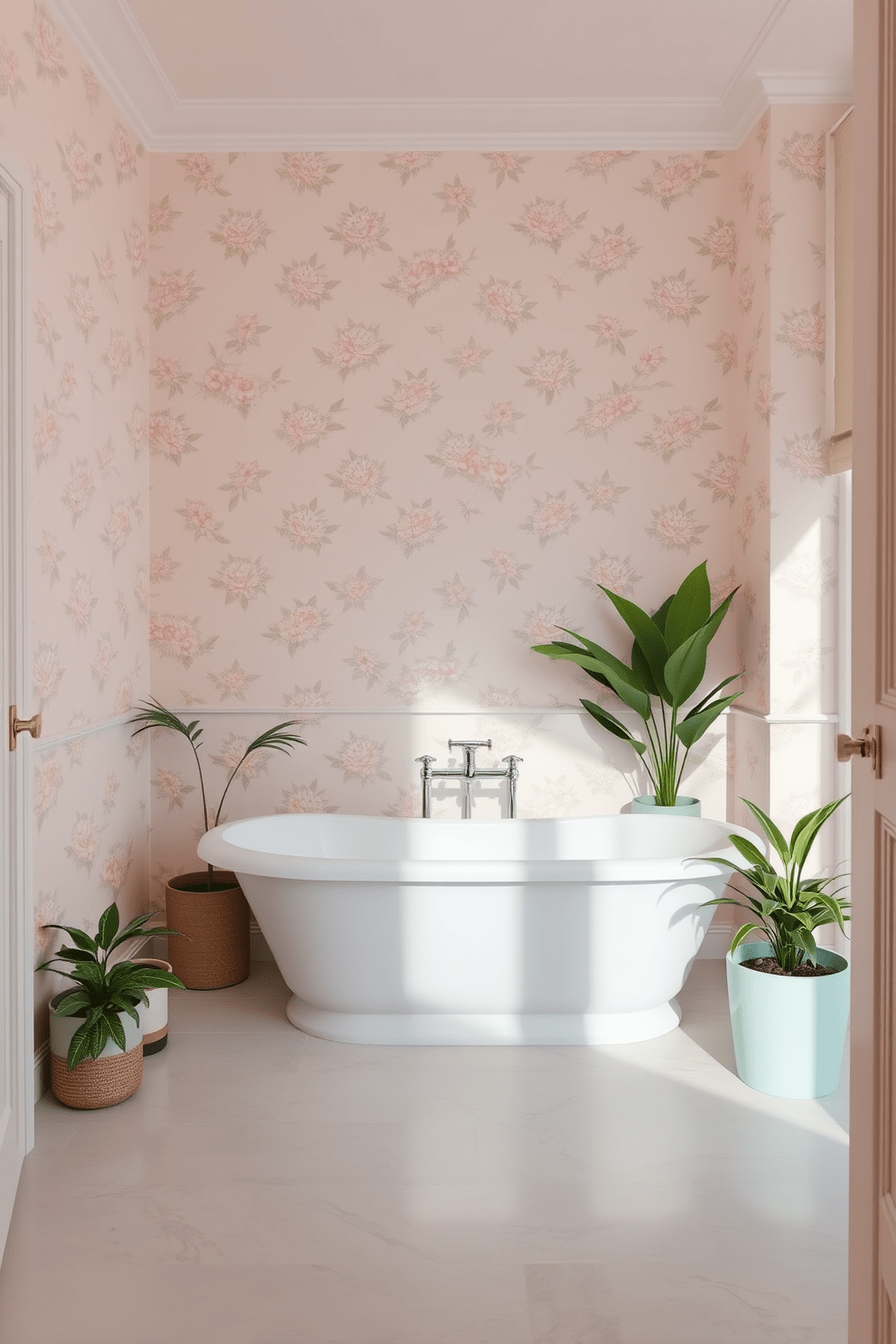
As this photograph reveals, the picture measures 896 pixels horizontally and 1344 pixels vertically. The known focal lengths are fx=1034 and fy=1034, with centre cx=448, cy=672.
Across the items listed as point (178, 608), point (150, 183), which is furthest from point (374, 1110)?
point (150, 183)

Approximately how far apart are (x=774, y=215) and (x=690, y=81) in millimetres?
476

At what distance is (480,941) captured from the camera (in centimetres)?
270

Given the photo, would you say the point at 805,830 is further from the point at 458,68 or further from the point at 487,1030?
the point at 458,68

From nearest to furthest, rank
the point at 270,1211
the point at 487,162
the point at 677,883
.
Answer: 1. the point at 270,1211
2. the point at 677,883
3. the point at 487,162

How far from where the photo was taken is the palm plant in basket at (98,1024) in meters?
2.38

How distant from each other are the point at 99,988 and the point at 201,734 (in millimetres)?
1174

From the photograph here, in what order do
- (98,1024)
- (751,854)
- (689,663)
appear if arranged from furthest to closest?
(689,663) → (751,854) → (98,1024)

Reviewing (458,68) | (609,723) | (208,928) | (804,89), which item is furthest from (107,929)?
(804,89)

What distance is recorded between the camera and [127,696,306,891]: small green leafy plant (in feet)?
10.7

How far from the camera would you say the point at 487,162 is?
3422 millimetres

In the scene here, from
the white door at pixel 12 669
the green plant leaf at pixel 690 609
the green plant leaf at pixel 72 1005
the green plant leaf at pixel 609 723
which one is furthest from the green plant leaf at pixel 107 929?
the green plant leaf at pixel 690 609

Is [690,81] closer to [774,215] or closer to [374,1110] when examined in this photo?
[774,215]

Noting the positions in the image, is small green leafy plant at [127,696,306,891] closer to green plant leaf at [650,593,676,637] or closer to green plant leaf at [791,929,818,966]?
green plant leaf at [650,593,676,637]

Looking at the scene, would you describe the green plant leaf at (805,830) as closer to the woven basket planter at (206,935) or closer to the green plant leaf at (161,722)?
the woven basket planter at (206,935)
